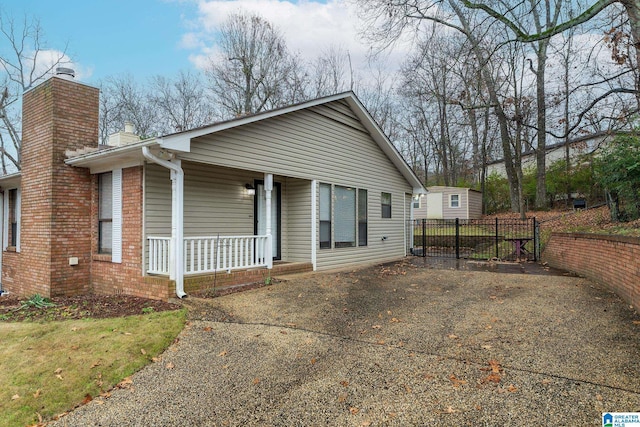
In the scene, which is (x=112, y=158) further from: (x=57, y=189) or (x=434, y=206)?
(x=434, y=206)

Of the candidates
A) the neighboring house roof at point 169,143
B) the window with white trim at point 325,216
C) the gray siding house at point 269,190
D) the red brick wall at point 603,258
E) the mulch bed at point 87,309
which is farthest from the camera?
the window with white trim at point 325,216

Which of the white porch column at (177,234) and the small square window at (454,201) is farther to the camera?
the small square window at (454,201)

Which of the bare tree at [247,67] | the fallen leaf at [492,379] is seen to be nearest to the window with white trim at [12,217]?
the fallen leaf at [492,379]

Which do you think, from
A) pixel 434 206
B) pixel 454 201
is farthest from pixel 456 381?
pixel 434 206

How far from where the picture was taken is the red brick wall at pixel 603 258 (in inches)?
221

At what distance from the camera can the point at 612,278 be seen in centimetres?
672

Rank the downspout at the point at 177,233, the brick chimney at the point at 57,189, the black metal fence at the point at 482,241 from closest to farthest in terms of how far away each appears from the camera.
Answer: the downspout at the point at 177,233 < the brick chimney at the point at 57,189 < the black metal fence at the point at 482,241

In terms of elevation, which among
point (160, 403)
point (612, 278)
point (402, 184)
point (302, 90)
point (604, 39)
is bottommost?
point (160, 403)

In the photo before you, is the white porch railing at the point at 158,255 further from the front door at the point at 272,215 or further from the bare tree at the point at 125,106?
the bare tree at the point at 125,106

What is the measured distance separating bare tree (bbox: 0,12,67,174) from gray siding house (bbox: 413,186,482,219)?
2413cm

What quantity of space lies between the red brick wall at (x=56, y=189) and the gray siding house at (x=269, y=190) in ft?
1.65

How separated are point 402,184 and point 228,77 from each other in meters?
16.1

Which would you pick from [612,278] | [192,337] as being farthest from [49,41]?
[612,278]

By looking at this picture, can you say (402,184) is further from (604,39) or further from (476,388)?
(476,388)
